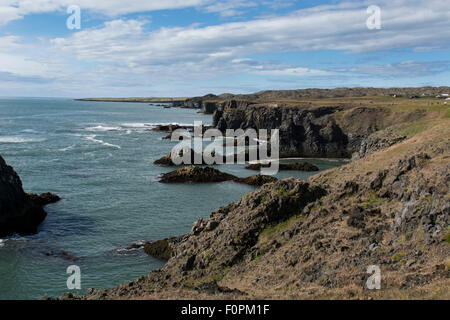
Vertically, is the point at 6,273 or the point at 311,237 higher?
the point at 311,237

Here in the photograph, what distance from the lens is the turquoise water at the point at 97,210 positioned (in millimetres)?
29609

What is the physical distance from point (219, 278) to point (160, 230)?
17787mm

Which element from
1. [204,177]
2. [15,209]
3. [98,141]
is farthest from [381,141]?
[98,141]

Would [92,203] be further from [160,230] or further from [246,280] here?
[246,280]

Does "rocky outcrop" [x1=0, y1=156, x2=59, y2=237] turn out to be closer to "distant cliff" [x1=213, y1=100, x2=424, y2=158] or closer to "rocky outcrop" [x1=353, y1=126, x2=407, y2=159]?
"rocky outcrop" [x1=353, y1=126, x2=407, y2=159]

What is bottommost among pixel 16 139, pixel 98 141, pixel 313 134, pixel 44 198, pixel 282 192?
pixel 44 198

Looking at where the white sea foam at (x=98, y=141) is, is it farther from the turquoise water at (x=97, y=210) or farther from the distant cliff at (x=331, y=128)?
the distant cliff at (x=331, y=128)

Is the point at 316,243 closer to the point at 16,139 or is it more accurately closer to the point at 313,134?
the point at 313,134

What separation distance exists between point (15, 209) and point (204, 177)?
88.8 feet

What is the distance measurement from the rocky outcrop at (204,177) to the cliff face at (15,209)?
2038 cm

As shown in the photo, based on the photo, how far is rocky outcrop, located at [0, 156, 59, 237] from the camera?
3812 cm

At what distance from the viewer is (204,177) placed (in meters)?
60.2

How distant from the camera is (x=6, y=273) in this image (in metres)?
29.5

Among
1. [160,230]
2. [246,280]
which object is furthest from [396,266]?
[160,230]
